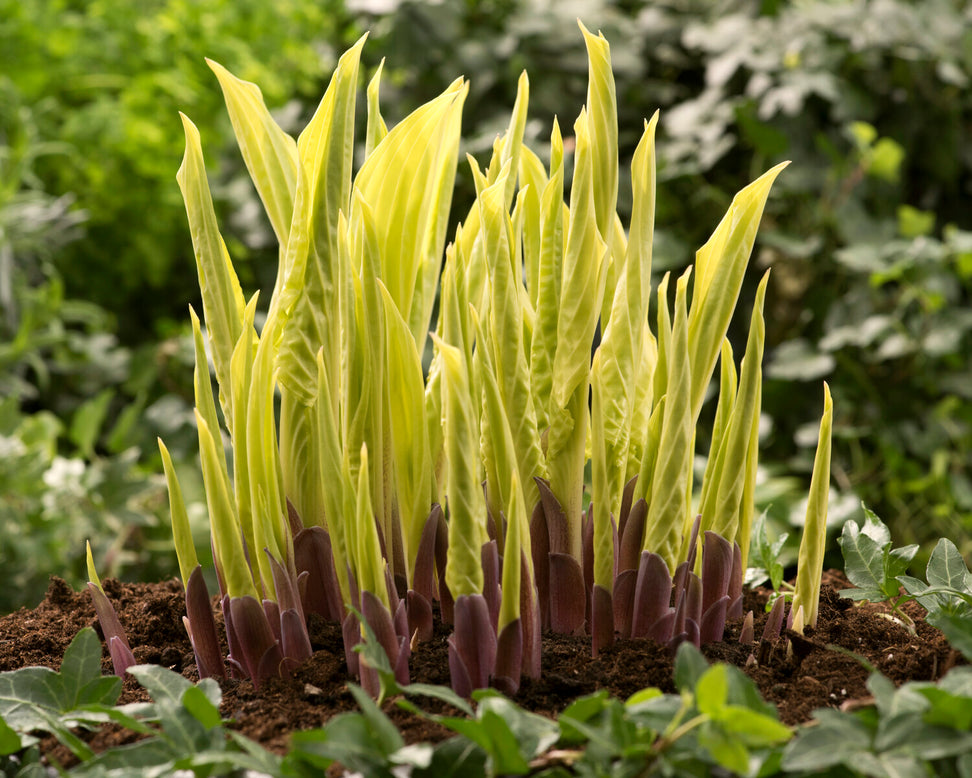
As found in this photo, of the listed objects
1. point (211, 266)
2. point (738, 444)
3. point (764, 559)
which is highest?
point (211, 266)

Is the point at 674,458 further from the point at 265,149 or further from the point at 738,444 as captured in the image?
the point at 265,149

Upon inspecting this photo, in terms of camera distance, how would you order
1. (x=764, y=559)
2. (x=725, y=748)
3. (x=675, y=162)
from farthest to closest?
(x=675, y=162) < (x=764, y=559) < (x=725, y=748)

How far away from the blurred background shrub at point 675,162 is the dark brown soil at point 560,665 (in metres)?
0.94

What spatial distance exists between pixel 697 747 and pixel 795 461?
4.57 ft

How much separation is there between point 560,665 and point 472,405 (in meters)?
0.16

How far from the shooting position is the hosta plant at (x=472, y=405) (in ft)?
1.49

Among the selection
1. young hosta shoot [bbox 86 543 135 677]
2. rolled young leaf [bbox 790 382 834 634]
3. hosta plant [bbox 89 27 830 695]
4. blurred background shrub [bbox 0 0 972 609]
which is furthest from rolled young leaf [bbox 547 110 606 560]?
blurred background shrub [bbox 0 0 972 609]

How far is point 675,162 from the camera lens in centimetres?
176

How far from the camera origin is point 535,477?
509 mm

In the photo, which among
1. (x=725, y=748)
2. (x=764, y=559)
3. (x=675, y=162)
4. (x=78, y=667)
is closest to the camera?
(x=725, y=748)

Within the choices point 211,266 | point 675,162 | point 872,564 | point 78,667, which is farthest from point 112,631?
point 675,162

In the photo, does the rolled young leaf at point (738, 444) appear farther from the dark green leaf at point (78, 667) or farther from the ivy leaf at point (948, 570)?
the dark green leaf at point (78, 667)

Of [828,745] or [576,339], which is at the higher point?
[576,339]

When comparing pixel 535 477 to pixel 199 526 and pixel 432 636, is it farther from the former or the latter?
pixel 199 526
